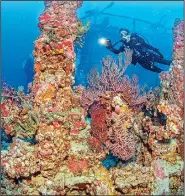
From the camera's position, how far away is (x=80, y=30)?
8180 millimetres

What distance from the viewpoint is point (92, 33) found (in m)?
30.5

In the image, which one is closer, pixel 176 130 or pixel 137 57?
pixel 176 130

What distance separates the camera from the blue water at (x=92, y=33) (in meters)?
30.4

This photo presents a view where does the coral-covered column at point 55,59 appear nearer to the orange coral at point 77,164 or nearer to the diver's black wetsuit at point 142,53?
the orange coral at point 77,164

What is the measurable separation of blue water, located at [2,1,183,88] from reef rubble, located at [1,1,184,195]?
37.9 feet

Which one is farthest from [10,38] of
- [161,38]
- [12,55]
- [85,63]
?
[85,63]

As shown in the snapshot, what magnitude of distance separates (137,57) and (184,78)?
1.79m

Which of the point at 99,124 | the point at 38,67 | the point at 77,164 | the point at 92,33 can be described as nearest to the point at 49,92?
the point at 38,67

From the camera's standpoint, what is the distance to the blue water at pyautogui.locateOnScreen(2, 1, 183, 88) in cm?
3040

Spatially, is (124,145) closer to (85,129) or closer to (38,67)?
(85,129)

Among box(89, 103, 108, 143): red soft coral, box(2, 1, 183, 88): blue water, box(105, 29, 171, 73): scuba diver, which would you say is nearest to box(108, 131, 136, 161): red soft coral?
box(89, 103, 108, 143): red soft coral

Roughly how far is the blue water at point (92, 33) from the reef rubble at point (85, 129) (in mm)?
11556

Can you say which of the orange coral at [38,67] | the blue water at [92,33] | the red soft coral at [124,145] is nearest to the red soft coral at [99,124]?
the red soft coral at [124,145]

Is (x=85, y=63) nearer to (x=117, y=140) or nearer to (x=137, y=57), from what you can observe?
(x=137, y=57)
